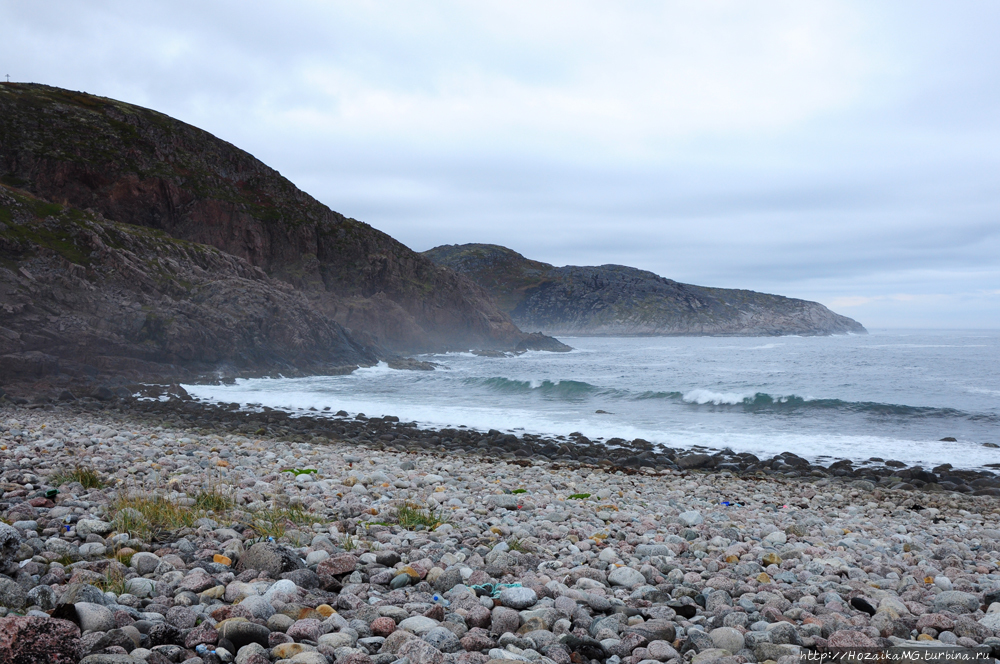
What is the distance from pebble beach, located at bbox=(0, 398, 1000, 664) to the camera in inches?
124

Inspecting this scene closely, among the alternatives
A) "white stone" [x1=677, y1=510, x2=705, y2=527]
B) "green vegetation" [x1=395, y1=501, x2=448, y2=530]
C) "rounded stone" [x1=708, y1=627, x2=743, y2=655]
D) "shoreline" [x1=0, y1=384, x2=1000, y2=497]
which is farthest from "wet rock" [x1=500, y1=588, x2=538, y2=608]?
"shoreline" [x1=0, y1=384, x2=1000, y2=497]

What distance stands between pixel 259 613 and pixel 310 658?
73 cm

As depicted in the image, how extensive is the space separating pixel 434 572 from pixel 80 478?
4.62 metres

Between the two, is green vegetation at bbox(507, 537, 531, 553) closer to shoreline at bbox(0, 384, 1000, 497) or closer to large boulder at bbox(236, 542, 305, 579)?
large boulder at bbox(236, 542, 305, 579)

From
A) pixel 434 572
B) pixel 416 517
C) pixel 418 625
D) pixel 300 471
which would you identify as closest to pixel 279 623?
pixel 418 625

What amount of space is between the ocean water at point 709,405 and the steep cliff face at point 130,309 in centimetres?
352

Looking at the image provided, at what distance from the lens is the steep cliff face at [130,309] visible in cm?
2766

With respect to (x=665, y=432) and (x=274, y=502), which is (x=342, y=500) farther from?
(x=665, y=432)

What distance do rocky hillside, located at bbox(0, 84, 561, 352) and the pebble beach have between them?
138 feet

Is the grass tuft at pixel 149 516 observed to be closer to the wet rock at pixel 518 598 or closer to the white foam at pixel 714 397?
the wet rock at pixel 518 598

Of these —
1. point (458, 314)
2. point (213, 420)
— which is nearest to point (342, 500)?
point (213, 420)

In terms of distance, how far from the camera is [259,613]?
3379 mm

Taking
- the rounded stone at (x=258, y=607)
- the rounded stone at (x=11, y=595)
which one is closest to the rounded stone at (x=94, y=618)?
the rounded stone at (x=11, y=595)

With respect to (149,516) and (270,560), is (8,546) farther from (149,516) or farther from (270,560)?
(270,560)
